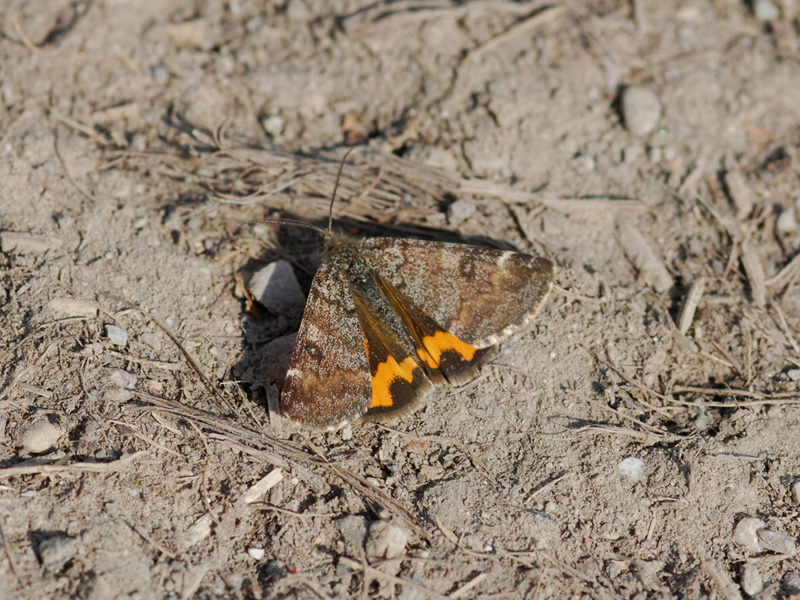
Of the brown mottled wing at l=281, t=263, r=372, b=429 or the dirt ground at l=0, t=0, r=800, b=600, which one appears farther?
the brown mottled wing at l=281, t=263, r=372, b=429

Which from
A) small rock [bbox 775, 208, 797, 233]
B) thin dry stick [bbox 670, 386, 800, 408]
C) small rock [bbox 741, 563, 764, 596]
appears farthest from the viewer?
small rock [bbox 775, 208, 797, 233]

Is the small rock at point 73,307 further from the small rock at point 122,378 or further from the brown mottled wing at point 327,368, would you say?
the brown mottled wing at point 327,368

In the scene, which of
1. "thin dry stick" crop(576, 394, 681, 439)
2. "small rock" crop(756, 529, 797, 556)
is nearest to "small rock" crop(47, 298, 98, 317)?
"thin dry stick" crop(576, 394, 681, 439)

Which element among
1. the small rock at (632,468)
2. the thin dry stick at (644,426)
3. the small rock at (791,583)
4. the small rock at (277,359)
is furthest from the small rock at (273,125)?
the small rock at (791,583)

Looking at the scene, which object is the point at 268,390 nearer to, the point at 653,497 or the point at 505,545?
the point at 505,545

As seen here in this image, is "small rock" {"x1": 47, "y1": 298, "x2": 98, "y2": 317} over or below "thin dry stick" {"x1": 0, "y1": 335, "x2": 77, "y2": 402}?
over

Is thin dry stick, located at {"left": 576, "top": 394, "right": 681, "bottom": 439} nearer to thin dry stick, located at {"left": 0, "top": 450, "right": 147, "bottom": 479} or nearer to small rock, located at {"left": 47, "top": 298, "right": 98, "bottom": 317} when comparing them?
thin dry stick, located at {"left": 0, "top": 450, "right": 147, "bottom": 479}
